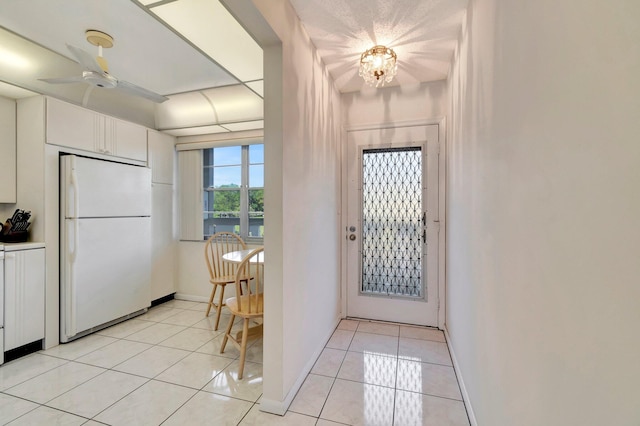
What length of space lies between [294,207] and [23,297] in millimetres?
2749

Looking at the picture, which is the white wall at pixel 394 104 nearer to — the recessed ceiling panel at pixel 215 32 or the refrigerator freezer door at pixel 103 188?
the recessed ceiling panel at pixel 215 32

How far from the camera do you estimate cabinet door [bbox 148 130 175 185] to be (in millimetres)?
3684

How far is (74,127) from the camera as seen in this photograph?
2801 mm

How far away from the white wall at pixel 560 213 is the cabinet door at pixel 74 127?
3738 mm

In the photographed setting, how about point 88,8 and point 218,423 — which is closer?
point 218,423

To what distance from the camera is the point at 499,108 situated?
1.22 m

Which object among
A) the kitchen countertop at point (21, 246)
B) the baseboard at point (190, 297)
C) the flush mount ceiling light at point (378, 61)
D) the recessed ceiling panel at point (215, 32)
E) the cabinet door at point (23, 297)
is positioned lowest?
the baseboard at point (190, 297)

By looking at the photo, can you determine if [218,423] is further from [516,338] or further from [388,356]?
[516,338]

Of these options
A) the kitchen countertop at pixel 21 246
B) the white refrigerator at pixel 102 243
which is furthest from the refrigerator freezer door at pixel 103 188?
the kitchen countertop at pixel 21 246

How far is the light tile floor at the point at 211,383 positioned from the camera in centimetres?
174

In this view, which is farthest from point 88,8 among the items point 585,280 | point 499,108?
point 585,280

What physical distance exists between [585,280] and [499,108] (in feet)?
2.91

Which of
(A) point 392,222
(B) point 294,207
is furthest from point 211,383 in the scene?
(A) point 392,222

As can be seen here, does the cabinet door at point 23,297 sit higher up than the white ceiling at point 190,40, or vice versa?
the white ceiling at point 190,40
